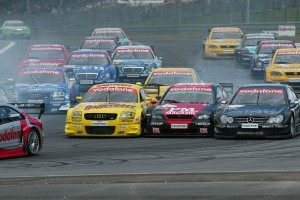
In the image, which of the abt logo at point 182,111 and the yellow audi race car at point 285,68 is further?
the yellow audi race car at point 285,68

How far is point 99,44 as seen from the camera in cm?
4359

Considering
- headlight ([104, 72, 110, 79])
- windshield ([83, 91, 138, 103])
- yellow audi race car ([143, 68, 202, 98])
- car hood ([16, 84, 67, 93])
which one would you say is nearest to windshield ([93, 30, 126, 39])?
headlight ([104, 72, 110, 79])

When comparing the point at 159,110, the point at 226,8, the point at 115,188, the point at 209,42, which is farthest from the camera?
the point at 226,8

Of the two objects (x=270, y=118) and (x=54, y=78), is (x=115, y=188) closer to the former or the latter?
(x=270, y=118)

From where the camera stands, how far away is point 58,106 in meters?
27.8

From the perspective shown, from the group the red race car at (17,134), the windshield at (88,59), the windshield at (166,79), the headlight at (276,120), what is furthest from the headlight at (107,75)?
the red race car at (17,134)

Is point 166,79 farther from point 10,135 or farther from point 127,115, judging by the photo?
point 10,135

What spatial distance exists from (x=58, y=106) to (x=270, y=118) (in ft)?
29.1

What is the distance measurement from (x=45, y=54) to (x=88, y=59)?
3.20 m

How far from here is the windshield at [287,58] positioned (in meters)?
33.6

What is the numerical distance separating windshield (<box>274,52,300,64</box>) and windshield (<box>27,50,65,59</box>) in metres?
8.62

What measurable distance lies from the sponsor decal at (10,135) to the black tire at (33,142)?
383 millimetres

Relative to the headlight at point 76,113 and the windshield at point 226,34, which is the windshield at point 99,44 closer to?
the windshield at point 226,34

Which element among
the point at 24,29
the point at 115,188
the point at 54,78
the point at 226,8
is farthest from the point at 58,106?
the point at 24,29
